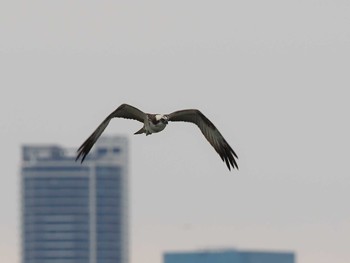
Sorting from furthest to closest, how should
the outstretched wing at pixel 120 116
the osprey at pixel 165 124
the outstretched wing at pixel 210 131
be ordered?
the outstretched wing at pixel 210 131, the outstretched wing at pixel 120 116, the osprey at pixel 165 124

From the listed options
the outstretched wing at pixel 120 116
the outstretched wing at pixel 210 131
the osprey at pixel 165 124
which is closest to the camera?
the osprey at pixel 165 124

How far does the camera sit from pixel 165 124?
193 feet

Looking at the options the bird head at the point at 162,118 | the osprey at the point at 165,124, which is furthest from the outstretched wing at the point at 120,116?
the bird head at the point at 162,118

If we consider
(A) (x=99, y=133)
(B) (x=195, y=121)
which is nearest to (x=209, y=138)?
(B) (x=195, y=121)

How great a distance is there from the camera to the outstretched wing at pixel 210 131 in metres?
62.4

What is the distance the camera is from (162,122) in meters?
58.8

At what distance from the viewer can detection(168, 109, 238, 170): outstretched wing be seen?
6241cm

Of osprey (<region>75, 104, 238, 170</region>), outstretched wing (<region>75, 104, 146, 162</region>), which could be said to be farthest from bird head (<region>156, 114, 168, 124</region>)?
outstretched wing (<region>75, 104, 146, 162</region>)

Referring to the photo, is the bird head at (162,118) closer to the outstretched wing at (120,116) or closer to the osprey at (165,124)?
the osprey at (165,124)

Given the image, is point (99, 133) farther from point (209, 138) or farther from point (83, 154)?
point (209, 138)

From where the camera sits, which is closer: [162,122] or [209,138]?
[162,122]

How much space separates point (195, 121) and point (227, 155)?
151 centimetres

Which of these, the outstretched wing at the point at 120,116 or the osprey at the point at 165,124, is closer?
the osprey at the point at 165,124

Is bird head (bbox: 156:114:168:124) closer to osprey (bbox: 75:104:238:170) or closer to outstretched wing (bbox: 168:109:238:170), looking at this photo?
osprey (bbox: 75:104:238:170)
